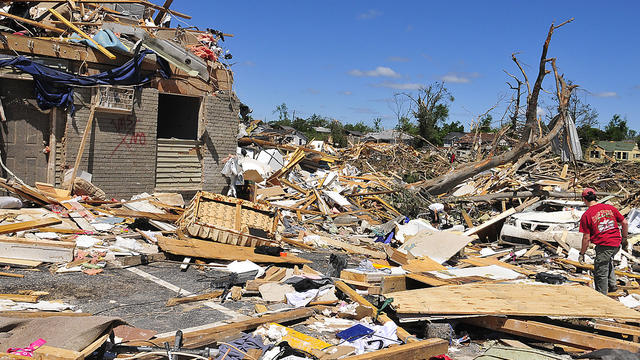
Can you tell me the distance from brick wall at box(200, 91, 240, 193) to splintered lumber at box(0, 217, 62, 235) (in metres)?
4.99

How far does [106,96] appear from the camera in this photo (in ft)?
39.5

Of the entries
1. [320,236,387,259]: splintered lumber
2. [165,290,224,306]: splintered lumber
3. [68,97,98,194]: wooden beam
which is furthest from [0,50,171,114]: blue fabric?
[165,290,224,306]: splintered lumber

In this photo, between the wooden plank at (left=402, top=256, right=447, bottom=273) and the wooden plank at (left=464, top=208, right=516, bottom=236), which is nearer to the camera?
the wooden plank at (left=402, top=256, right=447, bottom=273)

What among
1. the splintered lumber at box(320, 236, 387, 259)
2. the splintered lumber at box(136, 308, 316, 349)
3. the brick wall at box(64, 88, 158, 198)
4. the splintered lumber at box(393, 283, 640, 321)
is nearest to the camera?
the splintered lumber at box(136, 308, 316, 349)

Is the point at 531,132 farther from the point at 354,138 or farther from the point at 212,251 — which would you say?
the point at 354,138

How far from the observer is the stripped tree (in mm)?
13910

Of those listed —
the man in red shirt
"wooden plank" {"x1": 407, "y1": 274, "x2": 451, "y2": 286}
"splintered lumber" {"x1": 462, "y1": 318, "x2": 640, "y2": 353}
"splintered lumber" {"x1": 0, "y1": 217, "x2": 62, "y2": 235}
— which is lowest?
"splintered lumber" {"x1": 462, "y1": 318, "x2": 640, "y2": 353}

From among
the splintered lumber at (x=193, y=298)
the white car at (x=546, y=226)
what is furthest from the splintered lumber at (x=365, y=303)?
the white car at (x=546, y=226)

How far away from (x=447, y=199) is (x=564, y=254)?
4359mm

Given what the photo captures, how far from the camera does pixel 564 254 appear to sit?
442 inches

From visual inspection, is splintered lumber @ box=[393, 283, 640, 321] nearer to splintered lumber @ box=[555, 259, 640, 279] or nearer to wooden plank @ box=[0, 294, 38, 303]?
splintered lumber @ box=[555, 259, 640, 279]

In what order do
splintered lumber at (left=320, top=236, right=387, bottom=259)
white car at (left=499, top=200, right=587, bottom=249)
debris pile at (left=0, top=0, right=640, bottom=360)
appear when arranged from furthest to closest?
white car at (left=499, top=200, right=587, bottom=249), splintered lumber at (left=320, top=236, right=387, bottom=259), debris pile at (left=0, top=0, right=640, bottom=360)

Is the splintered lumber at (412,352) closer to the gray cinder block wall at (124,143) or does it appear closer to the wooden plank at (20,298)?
the wooden plank at (20,298)

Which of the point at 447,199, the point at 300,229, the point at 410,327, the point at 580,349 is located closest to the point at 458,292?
the point at 410,327
